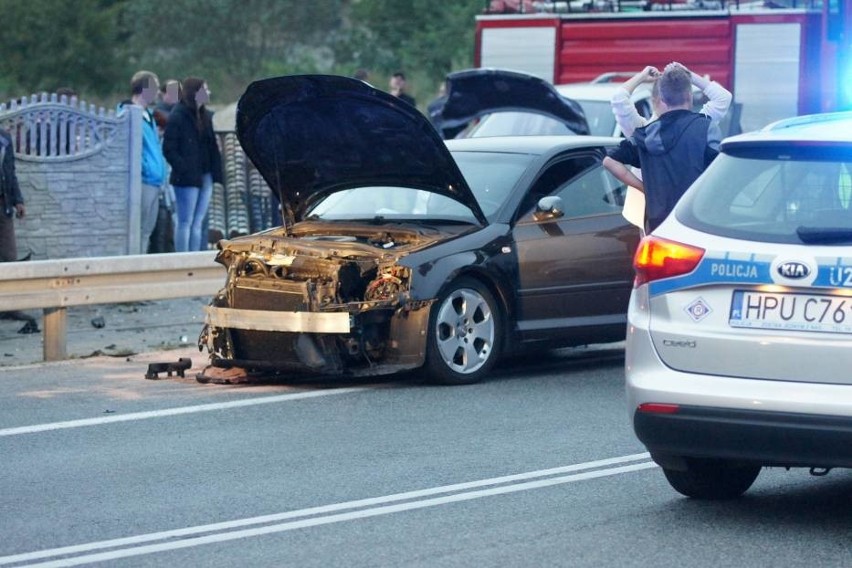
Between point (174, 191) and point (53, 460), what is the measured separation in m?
7.95

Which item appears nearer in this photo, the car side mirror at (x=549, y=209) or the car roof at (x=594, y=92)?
the car side mirror at (x=549, y=209)

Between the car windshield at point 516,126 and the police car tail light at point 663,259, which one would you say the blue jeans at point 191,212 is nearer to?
the car windshield at point 516,126

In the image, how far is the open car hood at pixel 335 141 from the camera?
10.5 m

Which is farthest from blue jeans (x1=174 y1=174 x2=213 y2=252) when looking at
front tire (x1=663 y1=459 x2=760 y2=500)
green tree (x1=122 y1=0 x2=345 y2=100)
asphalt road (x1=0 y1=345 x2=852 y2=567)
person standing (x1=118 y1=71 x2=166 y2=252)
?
green tree (x1=122 y1=0 x2=345 y2=100)

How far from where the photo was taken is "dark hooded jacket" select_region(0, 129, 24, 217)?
45.2 ft

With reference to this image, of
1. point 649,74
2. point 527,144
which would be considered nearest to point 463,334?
point 527,144

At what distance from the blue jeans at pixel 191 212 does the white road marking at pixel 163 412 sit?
5.75 meters

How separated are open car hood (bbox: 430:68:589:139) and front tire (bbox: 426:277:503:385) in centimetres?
547

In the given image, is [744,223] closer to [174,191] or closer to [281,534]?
[281,534]

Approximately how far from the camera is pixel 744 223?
6629 mm

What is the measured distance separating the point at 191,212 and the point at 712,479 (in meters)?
9.51

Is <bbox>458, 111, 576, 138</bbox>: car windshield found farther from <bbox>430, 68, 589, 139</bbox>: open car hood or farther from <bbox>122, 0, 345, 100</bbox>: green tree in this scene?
<bbox>122, 0, 345, 100</bbox>: green tree

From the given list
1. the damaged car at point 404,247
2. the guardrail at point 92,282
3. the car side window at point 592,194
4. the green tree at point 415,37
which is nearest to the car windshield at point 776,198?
the damaged car at point 404,247

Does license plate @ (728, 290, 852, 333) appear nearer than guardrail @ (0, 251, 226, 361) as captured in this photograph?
Yes
